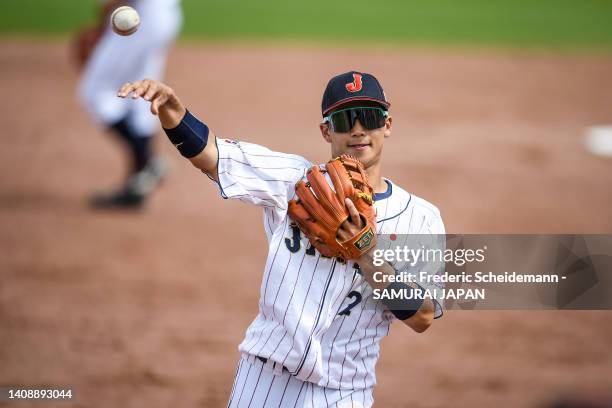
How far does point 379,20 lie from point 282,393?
570 inches

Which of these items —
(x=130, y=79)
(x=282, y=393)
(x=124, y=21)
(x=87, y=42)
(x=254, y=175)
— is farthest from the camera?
(x=87, y=42)

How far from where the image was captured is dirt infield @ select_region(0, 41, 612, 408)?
5.51m

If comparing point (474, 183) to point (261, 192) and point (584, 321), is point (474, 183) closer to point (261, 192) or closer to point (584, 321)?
point (584, 321)

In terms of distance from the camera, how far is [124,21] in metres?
3.10

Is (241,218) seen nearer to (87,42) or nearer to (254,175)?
(87,42)

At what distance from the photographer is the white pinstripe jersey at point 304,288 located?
3.00 meters

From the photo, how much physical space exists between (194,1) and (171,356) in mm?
13419

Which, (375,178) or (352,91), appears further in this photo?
(375,178)

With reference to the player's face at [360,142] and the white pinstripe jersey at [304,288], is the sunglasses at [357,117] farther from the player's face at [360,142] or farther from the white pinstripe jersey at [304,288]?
the white pinstripe jersey at [304,288]

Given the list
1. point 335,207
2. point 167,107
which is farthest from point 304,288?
point 167,107

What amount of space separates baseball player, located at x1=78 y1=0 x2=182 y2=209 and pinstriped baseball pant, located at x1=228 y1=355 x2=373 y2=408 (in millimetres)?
4936

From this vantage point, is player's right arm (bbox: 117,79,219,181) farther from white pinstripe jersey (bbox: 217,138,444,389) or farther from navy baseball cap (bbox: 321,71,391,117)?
navy baseball cap (bbox: 321,71,391,117)

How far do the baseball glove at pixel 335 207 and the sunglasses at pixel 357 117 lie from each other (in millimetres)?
137

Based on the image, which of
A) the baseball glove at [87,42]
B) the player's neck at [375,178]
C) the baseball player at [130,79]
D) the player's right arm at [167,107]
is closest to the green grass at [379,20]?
the baseball glove at [87,42]
